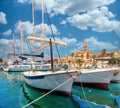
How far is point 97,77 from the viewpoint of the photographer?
15.4 m

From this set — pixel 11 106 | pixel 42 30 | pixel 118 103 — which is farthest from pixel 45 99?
pixel 42 30

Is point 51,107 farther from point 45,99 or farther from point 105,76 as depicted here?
point 105,76

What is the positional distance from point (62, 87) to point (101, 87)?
17.1 feet

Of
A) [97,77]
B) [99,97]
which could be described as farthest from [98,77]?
[99,97]

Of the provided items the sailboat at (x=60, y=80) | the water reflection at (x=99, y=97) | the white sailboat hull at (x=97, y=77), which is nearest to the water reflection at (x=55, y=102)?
the sailboat at (x=60, y=80)

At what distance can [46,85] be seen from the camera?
38.7 feet

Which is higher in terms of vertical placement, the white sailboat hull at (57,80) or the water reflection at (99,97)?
the white sailboat hull at (57,80)

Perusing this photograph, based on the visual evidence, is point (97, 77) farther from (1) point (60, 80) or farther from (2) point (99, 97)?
(1) point (60, 80)

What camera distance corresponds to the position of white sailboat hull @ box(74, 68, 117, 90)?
1520 cm

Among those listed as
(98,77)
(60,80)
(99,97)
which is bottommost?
(99,97)

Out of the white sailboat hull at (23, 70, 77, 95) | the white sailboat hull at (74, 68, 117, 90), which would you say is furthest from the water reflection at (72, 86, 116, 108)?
the white sailboat hull at (74, 68, 117, 90)

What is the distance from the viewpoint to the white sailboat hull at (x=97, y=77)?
1520cm

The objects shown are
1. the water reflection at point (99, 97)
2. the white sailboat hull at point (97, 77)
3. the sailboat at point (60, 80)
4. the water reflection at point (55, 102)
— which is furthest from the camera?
the white sailboat hull at point (97, 77)

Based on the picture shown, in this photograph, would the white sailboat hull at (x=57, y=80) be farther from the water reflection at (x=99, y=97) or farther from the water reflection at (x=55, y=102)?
the water reflection at (x=99, y=97)
